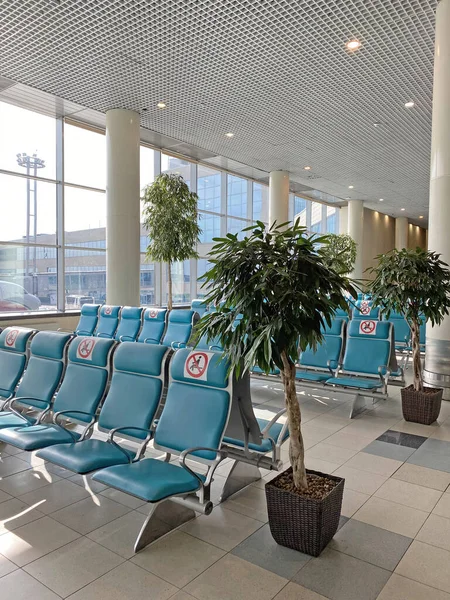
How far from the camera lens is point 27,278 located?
9.16 meters

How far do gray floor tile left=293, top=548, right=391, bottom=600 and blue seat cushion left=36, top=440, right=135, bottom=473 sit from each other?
1.18 meters

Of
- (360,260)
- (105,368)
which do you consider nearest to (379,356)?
(105,368)

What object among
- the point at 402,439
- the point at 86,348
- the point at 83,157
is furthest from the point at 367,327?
the point at 83,157

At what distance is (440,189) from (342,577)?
4.81m

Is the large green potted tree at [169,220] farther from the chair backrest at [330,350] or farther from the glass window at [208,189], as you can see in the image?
the glass window at [208,189]

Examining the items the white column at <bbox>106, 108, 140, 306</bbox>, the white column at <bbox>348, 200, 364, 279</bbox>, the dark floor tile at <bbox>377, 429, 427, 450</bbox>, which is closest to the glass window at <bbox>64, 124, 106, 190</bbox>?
the white column at <bbox>106, 108, 140, 306</bbox>

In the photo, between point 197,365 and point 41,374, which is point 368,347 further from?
point 41,374

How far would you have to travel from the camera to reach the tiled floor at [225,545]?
84.7 inches

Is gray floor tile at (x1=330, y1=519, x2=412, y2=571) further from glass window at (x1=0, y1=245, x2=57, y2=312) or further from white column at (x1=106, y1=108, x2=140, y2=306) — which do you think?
glass window at (x1=0, y1=245, x2=57, y2=312)

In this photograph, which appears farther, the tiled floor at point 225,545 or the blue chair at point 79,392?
the blue chair at point 79,392

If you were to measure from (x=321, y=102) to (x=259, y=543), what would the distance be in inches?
302

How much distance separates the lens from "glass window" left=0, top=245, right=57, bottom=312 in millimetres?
8789

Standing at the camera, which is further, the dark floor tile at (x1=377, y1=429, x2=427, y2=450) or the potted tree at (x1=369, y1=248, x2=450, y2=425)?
the potted tree at (x1=369, y1=248, x2=450, y2=425)

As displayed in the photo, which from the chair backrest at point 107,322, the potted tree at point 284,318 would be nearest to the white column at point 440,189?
the potted tree at point 284,318
